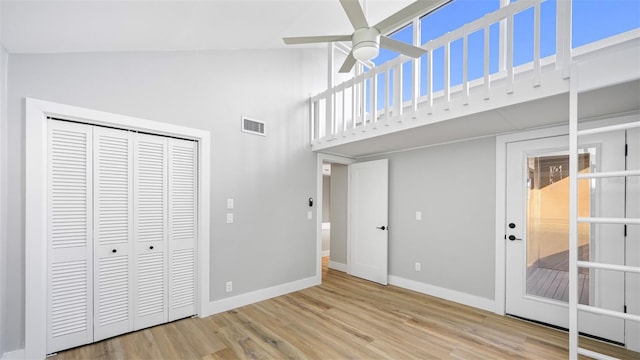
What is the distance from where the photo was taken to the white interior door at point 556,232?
102 inches

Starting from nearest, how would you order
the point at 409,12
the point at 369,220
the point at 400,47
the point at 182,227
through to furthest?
the point at 409,12
the point at 400,47
the point at 182,227
the point at 369,220

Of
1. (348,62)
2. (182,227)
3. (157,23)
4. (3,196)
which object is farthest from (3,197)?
(348,62)

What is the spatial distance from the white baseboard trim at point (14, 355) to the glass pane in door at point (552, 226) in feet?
15.7

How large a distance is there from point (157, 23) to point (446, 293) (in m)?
4.38

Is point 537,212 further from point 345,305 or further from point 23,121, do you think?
point 23,121

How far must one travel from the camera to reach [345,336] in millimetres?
2756

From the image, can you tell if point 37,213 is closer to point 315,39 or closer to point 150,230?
point 150,230

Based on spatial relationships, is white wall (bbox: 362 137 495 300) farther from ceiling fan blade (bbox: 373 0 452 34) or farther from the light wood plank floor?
ceiling fan blade (bbox: 373 0 452 34)

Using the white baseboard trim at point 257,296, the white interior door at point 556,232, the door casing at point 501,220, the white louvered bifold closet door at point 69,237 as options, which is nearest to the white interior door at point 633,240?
the white interior door at point 556,232

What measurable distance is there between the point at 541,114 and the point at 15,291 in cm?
474

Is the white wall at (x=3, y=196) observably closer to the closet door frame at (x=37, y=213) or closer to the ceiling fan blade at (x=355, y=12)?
the closet door frame at (x=37, y=213)

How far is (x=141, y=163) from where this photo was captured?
9.35 feet

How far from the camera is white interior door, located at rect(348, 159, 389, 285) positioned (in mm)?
4375

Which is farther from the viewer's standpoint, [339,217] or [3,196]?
[339,217]
